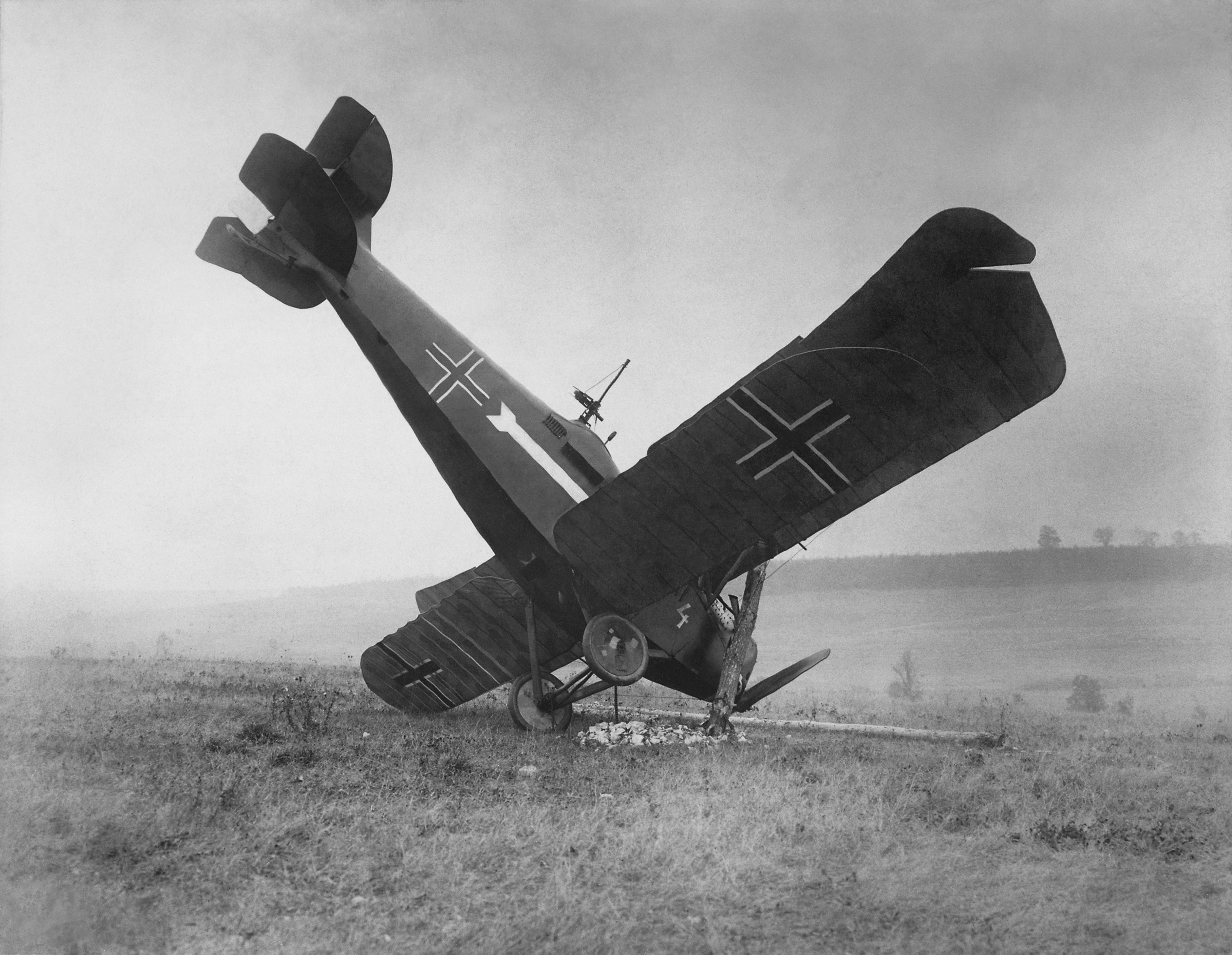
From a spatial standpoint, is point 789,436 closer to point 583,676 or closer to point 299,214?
point 583,676

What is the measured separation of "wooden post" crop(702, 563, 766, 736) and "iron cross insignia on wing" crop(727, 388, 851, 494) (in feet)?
8.90

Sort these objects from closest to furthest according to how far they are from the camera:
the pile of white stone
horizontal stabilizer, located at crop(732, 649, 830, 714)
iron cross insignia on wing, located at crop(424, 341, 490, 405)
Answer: iron cross insignia on wing, located at crop(424, 341, 490, 405) < the pile of white stone < horizontal stabilizer, located at crop(732, 649, 830, 714)

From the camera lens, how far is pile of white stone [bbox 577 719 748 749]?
10.1 m

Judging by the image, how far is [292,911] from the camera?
4520 mm

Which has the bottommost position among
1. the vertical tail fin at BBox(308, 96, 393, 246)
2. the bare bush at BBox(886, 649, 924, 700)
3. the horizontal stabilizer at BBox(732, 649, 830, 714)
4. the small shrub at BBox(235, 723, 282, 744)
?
the bare bush at BBox(886, 649, 924, 700)

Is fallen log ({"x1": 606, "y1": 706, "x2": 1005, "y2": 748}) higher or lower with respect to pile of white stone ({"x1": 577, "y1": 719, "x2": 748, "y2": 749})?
lower

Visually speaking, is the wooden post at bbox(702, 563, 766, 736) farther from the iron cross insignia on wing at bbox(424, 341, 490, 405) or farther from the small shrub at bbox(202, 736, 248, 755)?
the small shrub at bbox(202, 736, 248, 755)

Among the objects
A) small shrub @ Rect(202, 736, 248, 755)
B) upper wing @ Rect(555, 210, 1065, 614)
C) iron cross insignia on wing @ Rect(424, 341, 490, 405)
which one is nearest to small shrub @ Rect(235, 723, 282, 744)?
small shrub @ Rect(202, 736, 248, 755)

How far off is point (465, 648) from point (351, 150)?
284 inches

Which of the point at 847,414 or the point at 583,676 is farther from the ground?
the point at 847,414

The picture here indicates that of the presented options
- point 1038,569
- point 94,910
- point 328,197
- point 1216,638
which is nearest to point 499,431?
point 328,197

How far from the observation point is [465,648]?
12.2 m

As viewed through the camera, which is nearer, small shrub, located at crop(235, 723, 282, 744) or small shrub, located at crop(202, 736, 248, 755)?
small shrub, located at crop(202, 736, 248, 755)

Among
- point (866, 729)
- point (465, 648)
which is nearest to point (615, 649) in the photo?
point (465, 648)
